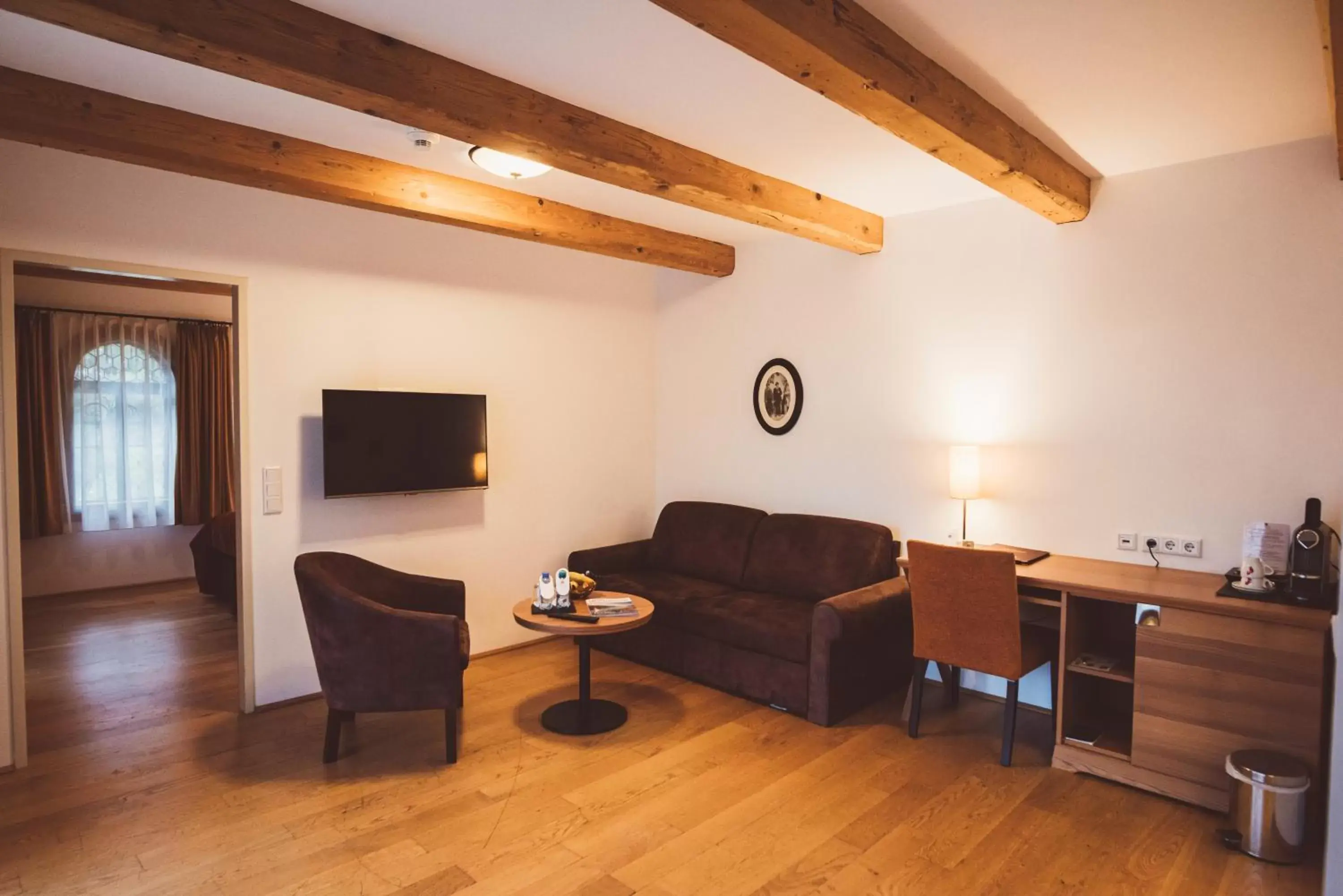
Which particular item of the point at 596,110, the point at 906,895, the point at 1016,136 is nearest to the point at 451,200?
the point at 596,110

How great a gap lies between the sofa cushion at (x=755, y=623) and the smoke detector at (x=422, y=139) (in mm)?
2678

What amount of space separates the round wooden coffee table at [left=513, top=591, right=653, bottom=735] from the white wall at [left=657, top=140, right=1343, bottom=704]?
1.74m

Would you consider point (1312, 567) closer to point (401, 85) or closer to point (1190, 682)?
point (1190, 682)

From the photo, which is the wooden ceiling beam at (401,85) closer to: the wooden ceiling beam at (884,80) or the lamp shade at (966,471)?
the wooden ceiling beam at (884,80)

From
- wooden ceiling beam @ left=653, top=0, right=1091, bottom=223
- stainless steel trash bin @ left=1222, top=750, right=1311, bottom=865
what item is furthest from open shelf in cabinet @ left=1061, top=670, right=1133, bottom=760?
wooden ceiling beam @ left=653, top=0, right=1091, bottom=223

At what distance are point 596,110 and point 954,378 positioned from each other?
2395 millimetres

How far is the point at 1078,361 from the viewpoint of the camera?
12.2 feet

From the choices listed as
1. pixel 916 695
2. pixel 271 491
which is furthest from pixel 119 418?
pixel 916 695

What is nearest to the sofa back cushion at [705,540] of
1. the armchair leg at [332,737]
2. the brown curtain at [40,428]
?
the armchair leg at [332,737]

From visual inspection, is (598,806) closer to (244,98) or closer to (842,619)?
(842,619)

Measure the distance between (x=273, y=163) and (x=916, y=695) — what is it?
3.66 metres

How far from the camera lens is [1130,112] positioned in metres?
2.85

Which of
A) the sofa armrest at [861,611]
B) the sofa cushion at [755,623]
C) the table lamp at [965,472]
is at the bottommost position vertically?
the sofa cushion at [755,623]

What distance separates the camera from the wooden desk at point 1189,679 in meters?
2.67
